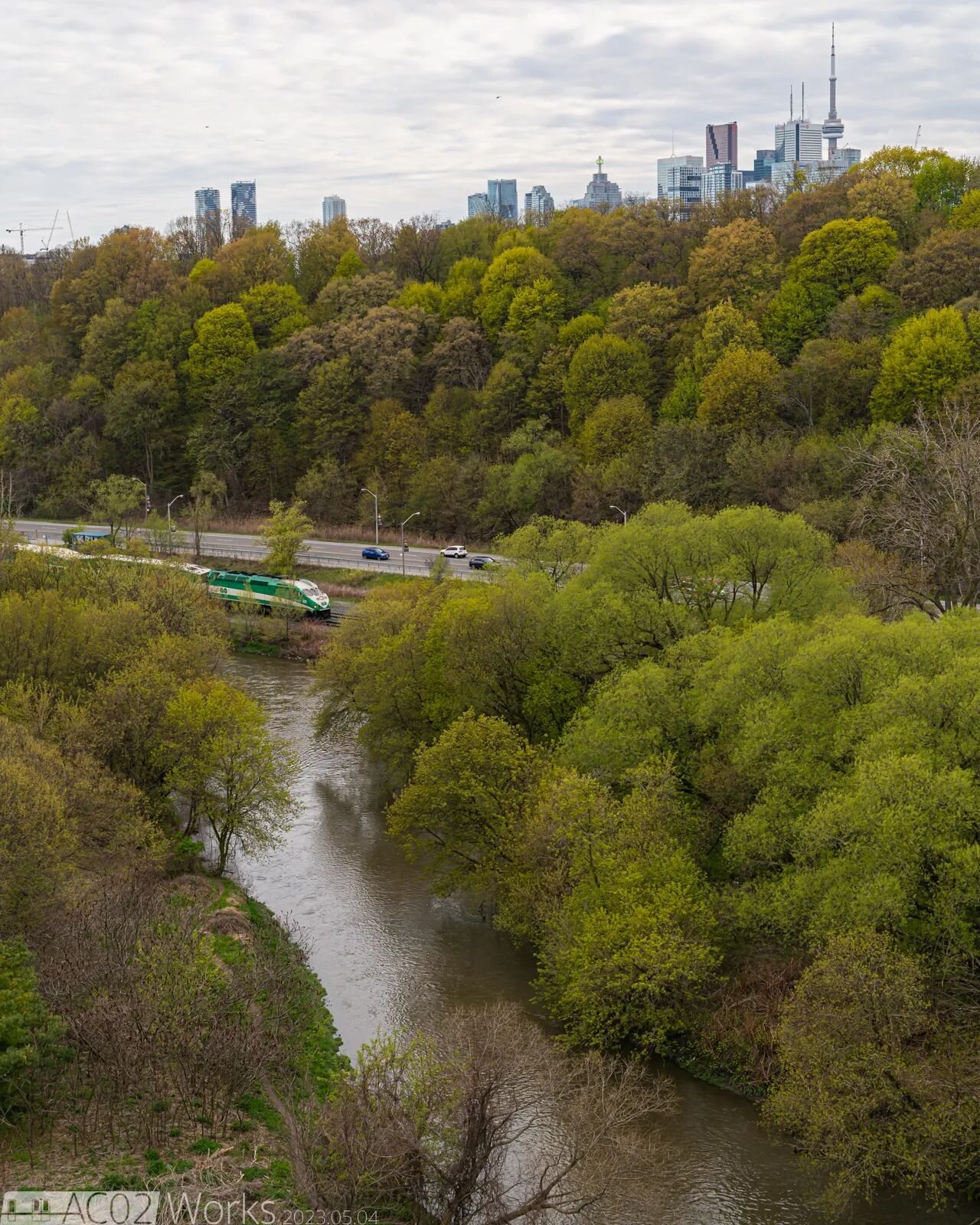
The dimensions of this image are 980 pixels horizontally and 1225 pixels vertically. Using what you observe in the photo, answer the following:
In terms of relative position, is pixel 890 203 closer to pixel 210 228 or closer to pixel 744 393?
pixel 744 393

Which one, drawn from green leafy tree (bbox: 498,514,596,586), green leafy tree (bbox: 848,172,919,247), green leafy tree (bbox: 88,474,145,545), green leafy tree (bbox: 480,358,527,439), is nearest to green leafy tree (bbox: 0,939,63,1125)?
green leafy tree (bbox: 498,514,596,586)

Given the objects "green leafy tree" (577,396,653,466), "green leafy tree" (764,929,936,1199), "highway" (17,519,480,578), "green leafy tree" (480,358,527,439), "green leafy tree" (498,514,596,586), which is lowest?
"green leafy tree" (764,929,936,1199)

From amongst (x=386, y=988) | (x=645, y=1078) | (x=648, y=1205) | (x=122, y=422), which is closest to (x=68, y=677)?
(x=386, y=988)

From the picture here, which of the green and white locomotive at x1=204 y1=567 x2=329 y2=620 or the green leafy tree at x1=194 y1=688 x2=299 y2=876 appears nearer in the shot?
the green leafy tree at x1=194 y1=688 x2=299 y2=876

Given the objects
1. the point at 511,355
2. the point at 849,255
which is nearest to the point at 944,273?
the point at 849,255

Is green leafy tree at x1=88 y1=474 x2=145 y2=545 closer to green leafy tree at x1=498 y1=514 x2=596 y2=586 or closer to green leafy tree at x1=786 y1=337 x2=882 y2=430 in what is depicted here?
green leafy tree at x1=498 y1=514 x2=596 y2=586
